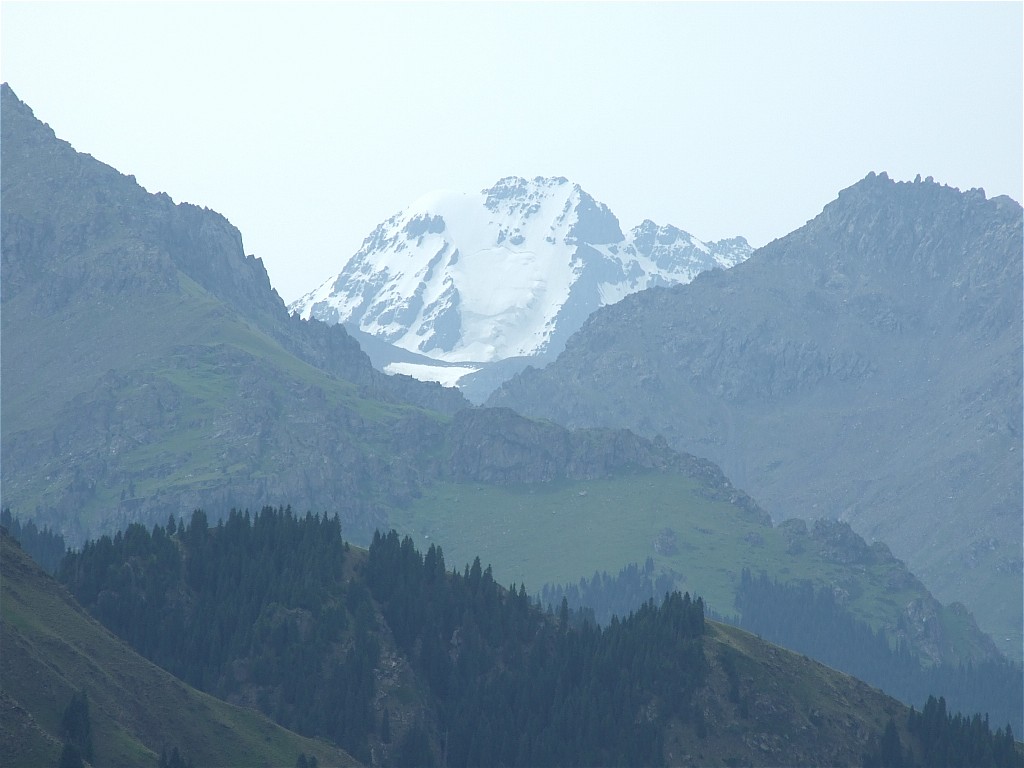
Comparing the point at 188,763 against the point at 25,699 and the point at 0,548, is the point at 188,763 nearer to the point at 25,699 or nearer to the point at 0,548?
the point at 25,699

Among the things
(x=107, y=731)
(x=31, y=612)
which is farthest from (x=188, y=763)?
(x=31, y=612)

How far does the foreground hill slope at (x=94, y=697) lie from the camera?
16862cm

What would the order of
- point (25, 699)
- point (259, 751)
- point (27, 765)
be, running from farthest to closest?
point (259, 751)
point (25, 699)
point (27, 765)

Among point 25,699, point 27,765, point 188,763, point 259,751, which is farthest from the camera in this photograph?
point 259,751

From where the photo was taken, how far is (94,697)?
595 feet

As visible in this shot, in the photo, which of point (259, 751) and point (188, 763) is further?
point (259, 751)

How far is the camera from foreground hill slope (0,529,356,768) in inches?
6639

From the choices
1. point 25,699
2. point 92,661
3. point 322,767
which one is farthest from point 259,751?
point 25,699

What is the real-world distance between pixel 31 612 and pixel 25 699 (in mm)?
22437

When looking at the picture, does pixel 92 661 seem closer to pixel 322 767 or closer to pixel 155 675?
pixel 155 675

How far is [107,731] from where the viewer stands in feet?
577

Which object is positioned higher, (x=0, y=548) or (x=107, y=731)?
(x=0, y=548)

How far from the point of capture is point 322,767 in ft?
655

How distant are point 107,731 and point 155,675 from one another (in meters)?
22.2
